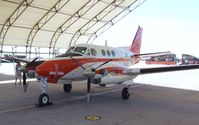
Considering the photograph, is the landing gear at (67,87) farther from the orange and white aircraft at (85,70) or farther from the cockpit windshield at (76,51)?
the cockpit windshield at (76,51)

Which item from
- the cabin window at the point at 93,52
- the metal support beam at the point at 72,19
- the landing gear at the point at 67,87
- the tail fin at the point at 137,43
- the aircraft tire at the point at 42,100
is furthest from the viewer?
the metal support beam at the point at 72,19

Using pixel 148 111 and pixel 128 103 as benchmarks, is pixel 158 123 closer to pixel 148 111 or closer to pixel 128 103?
pixel 148 111

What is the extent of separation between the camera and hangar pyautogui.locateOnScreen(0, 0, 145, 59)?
2611 cm

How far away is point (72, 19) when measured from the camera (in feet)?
102

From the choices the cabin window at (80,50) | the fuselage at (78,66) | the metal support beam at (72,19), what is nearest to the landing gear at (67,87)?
the fuselage at (78,66)

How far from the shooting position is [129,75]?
12.6 m

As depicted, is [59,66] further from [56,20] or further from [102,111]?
[56,20]

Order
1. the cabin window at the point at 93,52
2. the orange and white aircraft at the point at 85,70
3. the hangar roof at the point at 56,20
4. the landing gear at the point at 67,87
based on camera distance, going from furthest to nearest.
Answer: the hangar roof at the point at 56,20
the landing gear at the point at 67,87
the cabin window at the point at 93,52
the orange and white aircraft at the point at 85,70

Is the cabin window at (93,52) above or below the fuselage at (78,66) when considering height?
above

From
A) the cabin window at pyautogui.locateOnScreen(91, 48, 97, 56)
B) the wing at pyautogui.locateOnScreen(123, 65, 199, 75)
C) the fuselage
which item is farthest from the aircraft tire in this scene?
the wing at pyautogui.locateOnScreen(123, 65, 199, 75)

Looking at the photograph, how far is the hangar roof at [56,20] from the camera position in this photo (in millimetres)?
25953

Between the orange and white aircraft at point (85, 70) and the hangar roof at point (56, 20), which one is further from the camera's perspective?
the hangar roof at point (56, 20)

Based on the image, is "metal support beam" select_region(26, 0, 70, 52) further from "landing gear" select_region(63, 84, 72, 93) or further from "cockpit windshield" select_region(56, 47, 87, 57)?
"cockpit windshield" select_region(56, 47, 87, 57)

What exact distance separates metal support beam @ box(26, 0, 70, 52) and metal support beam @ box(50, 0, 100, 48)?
3046 millimetres
